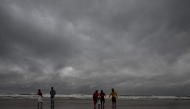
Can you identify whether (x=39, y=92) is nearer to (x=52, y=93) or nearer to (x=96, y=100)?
(x=52, y=93)

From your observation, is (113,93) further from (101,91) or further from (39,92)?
(39,92)

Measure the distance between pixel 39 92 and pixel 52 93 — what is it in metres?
1.68

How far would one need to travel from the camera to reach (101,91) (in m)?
20.0

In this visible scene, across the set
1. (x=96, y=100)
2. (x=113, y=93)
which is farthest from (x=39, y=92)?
(x=113, y=93)

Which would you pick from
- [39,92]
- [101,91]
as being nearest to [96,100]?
[101,91]

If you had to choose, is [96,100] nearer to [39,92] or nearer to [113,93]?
[113,93]

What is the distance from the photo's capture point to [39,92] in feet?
66.7

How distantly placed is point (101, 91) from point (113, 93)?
4.47ft

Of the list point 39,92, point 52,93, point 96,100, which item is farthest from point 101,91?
point 39,92

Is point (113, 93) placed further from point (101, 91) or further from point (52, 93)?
point (52, 93)

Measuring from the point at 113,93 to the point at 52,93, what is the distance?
22.4ft

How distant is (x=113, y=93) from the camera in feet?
64.7

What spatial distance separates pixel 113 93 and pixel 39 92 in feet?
27.8
